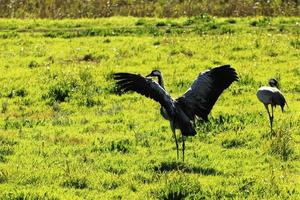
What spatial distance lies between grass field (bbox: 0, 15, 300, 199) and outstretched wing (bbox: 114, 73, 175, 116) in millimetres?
1138

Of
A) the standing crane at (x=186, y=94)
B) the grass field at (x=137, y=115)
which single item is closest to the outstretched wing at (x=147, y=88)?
the standing crane at (x=186, y=94)

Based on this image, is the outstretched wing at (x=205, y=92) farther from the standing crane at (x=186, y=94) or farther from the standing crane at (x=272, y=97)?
the standing crane at (x=272, y=97)

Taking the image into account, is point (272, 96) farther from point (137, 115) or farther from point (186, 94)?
point (137, 115)

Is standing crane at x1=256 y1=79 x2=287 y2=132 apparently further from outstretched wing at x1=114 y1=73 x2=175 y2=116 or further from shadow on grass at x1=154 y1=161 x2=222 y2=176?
outstretched wing at x1=114 y1=73 x2=175 y2=116

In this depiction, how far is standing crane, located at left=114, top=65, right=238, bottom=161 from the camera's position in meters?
11.2

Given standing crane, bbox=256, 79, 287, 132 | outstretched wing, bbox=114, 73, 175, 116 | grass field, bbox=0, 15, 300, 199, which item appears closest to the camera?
grass field, bbox=0, 15, 300, 199

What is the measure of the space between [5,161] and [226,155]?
400 cm

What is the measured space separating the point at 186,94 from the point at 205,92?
1.18ft

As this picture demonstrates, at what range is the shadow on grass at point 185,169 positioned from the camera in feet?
36.8

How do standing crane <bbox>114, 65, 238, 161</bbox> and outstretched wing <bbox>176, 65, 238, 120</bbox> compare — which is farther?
outstretched wing <bbox>176, 65, 238, 120</bbox>

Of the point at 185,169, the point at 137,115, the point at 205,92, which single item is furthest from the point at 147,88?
the point at 137,115

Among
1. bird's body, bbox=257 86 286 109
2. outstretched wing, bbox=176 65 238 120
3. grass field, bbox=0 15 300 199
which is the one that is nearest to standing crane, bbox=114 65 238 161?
outstretched wing, bbox=176 65 238 120

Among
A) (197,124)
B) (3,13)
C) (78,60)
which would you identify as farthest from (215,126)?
(3,13)

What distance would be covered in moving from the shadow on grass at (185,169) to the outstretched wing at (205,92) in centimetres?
90
